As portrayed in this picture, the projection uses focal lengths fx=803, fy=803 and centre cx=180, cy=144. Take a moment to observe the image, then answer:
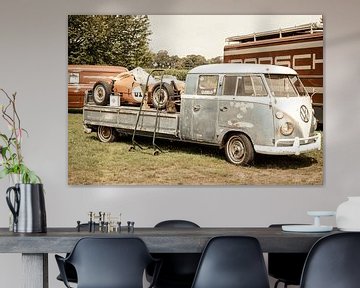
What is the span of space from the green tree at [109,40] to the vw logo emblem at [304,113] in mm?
1292

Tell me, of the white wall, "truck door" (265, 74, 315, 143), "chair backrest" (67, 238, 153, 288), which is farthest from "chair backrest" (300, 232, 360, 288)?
"truck door" (265, 74, 315, 143)

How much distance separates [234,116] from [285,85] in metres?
0.48

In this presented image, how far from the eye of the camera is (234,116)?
253 inches

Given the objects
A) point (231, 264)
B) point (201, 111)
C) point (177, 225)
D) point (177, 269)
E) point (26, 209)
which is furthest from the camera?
point (201, 111)

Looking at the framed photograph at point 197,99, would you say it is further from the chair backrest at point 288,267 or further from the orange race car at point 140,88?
the chair backrest at point 288,267

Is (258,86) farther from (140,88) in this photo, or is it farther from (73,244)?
(73,244)

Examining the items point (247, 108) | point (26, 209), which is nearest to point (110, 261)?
point (26, 209)

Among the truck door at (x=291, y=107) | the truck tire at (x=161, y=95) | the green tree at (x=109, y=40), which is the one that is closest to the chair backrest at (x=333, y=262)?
the truck door at (x=291, y=107)

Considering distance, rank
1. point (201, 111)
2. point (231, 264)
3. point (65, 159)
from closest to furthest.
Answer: point (231, 264) → point (65, 159) → point (201, 111)

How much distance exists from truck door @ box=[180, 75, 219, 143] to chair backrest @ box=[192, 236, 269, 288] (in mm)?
2363

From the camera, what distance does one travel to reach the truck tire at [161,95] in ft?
21.3

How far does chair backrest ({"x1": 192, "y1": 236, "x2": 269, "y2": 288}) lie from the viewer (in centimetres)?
412

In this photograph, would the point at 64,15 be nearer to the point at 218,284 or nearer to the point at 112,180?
the point at 112,180

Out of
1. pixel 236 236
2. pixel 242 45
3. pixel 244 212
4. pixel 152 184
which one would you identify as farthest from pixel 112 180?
pixel 236 236
